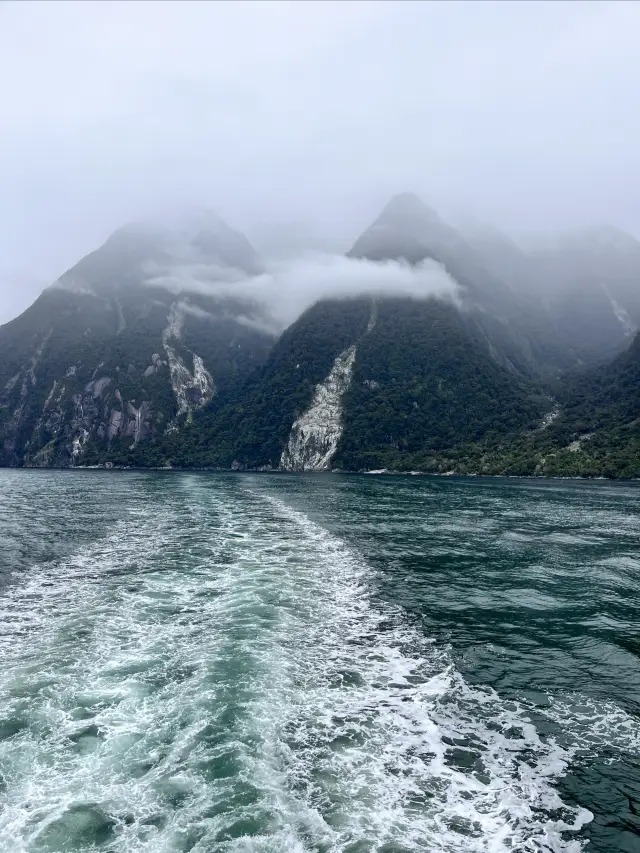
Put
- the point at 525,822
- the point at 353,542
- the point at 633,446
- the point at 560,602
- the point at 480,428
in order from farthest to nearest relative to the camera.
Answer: the point at 480,428
the point at 633,446
the point at 353,542
the point at 560,602
the point at 525,822

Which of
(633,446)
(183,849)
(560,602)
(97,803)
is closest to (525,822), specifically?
(183,849)

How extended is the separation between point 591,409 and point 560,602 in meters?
176

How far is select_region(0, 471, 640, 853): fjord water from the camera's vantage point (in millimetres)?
8180

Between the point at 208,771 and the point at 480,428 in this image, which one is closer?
the point at 208,771

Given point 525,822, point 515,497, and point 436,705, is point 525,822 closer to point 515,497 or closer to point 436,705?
point 436,705

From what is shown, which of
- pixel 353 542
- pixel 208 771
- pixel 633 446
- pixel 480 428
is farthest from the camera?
pixel 480 428

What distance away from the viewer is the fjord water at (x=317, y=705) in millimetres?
8180

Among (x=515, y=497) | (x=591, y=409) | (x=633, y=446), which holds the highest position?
(x=591, y=409)

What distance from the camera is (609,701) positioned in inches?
492

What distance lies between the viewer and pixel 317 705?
12094 mm

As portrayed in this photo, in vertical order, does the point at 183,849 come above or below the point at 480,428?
below

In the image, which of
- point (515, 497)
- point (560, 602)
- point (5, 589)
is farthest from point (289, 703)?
point (515, 497)

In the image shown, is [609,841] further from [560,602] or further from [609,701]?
[560,602]

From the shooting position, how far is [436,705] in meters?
12.2
